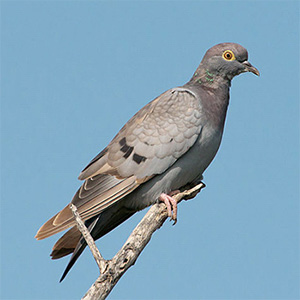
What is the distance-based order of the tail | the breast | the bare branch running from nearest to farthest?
the bare branch, the tail, the breast

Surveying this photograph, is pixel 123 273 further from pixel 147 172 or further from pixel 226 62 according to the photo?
pixel 226 62

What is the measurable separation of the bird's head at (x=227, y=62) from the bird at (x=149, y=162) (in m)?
0.39

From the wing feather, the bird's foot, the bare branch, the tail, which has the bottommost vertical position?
the bare branch

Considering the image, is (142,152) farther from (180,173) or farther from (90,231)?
(90,231)

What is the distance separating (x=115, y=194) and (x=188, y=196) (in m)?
1.08

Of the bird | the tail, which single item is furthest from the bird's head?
the tail

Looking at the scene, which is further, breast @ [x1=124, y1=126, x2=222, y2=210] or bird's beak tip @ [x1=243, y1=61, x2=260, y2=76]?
bird's beak tip @ [x1=243, y1=61, x2=260, y2=76]

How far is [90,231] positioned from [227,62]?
3.20 metres

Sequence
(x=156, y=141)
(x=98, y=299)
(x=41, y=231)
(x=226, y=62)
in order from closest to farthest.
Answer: (x=98, y=299)
(x=41, y=231)
(x=156, y=141)
(x=226, y=62)

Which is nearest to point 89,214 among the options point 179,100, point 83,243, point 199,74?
point 83,243

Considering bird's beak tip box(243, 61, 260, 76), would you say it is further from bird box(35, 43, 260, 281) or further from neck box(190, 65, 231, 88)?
bird box(35, 43, 260, 281)

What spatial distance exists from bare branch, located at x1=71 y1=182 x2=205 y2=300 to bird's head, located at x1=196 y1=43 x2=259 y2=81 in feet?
8.43

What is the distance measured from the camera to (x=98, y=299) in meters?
5.77

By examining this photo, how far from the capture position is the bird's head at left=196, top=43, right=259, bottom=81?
27.0 feet
